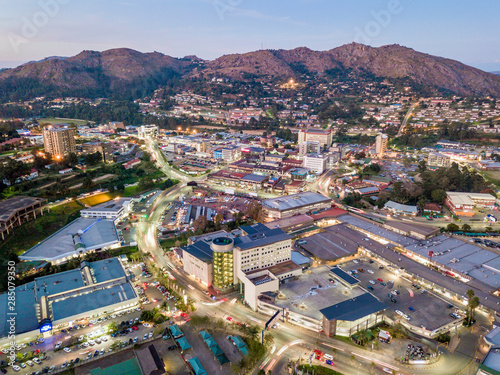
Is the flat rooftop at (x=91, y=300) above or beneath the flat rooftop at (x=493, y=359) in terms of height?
above

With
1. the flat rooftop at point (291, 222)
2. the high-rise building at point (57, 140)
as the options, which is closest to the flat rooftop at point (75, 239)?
the flat rooftop at point (291, 222)

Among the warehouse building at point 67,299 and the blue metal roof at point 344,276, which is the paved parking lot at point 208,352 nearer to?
the warehouse building at point 67,299

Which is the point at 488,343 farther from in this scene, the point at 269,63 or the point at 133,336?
the point at 269,63

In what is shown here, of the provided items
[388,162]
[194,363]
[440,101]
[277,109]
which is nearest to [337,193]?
[388,162]

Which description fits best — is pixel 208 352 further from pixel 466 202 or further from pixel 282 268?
pixel 466 202

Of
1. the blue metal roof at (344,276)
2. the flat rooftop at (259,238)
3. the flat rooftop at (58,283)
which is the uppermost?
the flat rooftop at (259,238)

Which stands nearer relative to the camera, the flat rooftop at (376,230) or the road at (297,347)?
the road at (297,347)

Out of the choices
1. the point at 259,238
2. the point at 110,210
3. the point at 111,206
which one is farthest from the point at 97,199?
the point at 259,238
